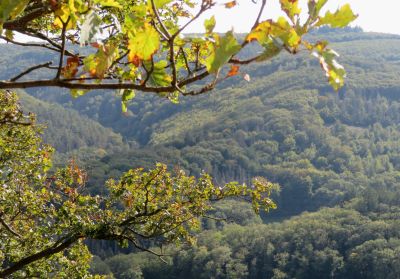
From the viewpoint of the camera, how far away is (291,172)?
488 ft

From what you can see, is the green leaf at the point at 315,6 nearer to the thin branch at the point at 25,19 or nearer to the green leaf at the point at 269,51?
the green leaf at the point at 269,51

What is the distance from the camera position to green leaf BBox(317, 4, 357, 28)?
4.40 feet

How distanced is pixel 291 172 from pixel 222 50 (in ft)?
491

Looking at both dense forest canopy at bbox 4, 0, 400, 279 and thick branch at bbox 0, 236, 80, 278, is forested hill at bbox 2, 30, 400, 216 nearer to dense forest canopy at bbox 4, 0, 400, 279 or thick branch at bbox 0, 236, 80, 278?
dense forest canopy at bbox 4, 0, 400, 279

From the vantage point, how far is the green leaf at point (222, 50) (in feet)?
4.50

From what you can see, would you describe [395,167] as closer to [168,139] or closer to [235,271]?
[168,139]

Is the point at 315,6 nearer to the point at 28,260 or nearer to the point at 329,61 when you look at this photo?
the point at 329,61

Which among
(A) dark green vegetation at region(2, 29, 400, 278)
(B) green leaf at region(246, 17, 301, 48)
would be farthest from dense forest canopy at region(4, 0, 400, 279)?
(A) dark green vegetation at region(2, 29, 400, 278)

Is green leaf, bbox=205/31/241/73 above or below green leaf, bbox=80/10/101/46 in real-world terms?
below

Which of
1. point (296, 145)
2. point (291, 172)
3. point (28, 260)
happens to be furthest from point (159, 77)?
point (296, 145)

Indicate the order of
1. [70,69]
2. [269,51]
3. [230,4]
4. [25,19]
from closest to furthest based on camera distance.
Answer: [269,51]
[230,4]
[70,69]
[25,19]

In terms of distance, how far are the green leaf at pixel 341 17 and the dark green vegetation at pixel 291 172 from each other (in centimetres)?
3968

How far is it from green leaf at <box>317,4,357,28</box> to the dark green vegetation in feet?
130

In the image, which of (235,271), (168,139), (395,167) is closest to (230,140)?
(168,139)
